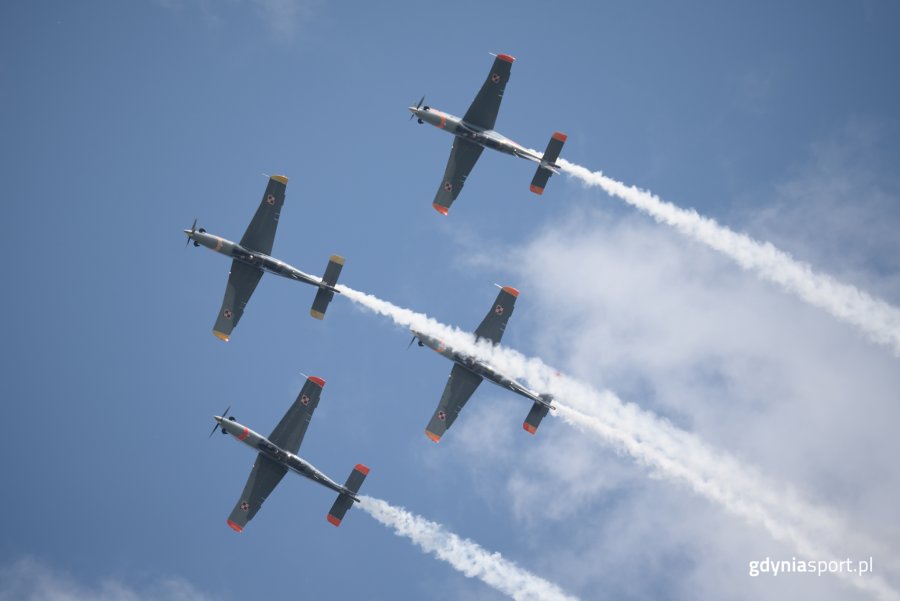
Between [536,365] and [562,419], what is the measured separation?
4.42 metres

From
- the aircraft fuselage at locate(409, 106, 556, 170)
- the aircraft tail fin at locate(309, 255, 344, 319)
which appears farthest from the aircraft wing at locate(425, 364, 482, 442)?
the aircraft fuselage at locate(409, 106, 556, 170)

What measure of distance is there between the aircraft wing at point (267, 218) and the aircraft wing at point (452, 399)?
55.7 feet

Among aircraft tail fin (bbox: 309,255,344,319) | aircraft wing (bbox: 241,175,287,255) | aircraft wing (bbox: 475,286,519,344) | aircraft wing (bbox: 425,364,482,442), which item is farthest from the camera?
aircraft wing (bbox: 241,175,287,255)

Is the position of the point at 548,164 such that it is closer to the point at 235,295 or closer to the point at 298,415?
the point at 235,295

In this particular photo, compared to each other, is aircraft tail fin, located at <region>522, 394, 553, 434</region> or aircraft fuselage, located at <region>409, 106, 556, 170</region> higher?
aircraft fuselage, located at <region>409, 106, 556, 170</region>

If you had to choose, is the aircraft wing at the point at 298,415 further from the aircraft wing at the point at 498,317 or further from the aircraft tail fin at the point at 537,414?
the aircraft tail fin at the point at 537,414

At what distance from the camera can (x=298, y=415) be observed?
2950 inches

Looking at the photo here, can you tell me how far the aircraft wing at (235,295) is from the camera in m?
76.8

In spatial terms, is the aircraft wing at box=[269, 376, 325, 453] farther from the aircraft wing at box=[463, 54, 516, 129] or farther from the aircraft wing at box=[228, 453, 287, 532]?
the aircraft wing at box=[463, 54, 516, 129]

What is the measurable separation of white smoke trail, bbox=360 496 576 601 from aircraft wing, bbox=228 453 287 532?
6.76 metres

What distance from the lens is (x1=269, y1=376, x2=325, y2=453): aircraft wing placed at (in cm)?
7481

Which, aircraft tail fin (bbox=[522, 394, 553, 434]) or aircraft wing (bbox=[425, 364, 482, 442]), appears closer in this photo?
aircraft tail fin (bbox=[522, 394, 553, 434])

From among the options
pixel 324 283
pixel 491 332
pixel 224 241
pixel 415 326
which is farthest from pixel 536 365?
pixel 224 241

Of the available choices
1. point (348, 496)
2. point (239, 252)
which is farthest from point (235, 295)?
point (348, 496)
